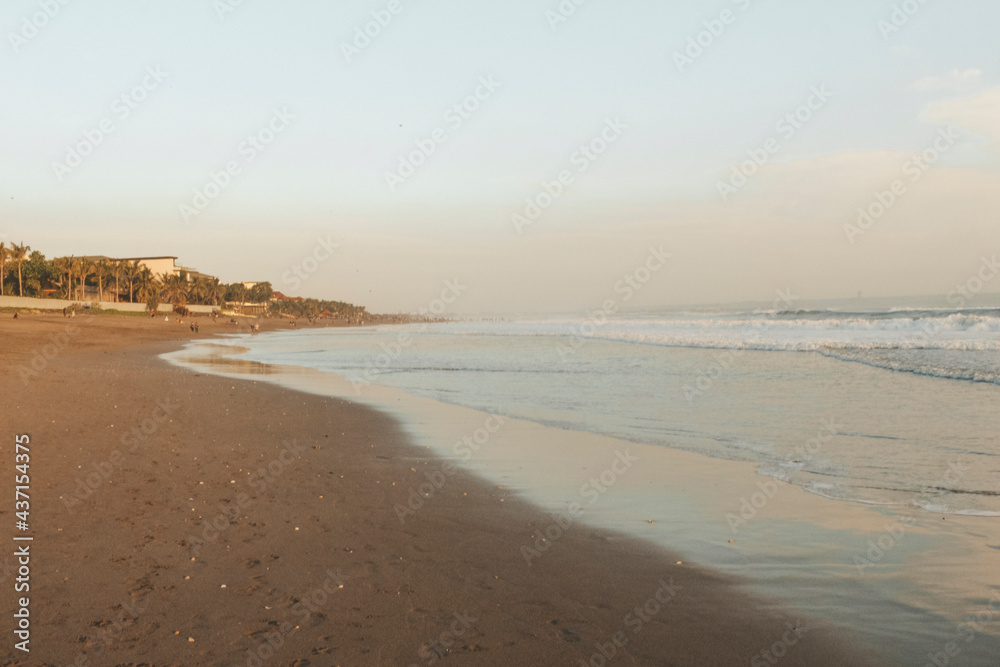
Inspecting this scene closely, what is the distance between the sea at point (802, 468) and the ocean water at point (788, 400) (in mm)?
67

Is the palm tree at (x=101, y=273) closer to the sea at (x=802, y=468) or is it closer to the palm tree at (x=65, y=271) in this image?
Answer: the palm tree at (x=65, y=271)

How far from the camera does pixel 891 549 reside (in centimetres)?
665

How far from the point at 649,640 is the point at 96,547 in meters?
5.03
